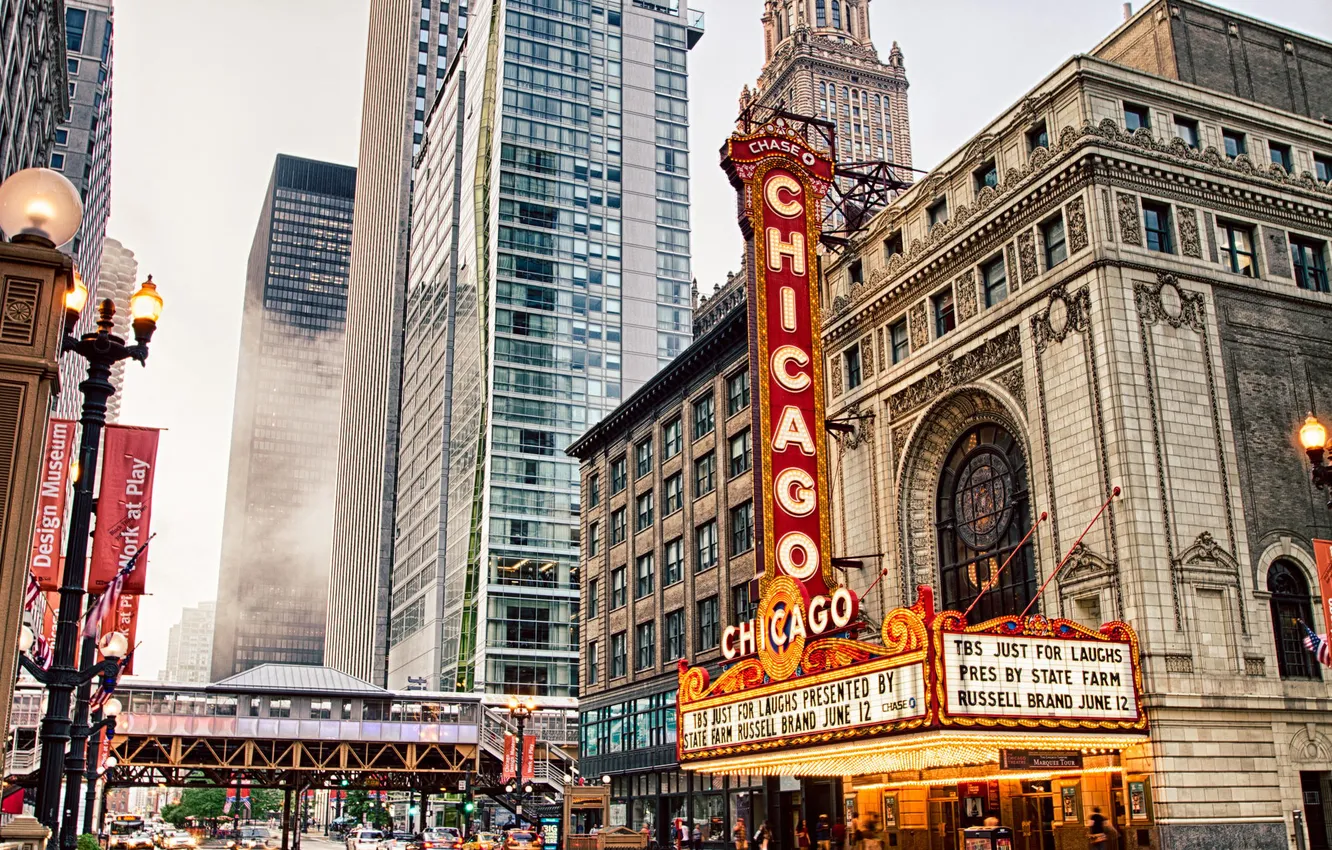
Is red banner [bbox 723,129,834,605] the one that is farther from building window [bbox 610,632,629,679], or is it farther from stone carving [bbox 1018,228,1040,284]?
building window [bbox 610,632,629,679]

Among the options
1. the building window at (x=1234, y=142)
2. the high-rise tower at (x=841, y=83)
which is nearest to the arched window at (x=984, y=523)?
the building window at (x=1234, y=142)

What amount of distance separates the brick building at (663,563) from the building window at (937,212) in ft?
45.7

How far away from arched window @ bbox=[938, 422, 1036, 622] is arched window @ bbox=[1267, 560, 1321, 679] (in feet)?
20.1

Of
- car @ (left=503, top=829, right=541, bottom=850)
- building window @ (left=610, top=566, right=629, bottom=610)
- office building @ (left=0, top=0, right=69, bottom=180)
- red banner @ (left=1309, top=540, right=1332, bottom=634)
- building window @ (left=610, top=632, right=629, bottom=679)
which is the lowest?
car @ (left=503, top=829, right=541, bottom=850)

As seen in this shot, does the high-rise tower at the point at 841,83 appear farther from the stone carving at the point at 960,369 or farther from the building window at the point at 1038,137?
the building window at the point at 1038,137

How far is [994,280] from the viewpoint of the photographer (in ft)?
120

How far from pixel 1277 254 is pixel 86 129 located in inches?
4087

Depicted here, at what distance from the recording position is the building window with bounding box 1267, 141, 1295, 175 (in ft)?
118

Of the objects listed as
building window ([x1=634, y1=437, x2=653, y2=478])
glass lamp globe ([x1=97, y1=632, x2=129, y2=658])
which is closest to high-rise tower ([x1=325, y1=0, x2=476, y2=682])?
building window ([x1=634, y1=437, x2=653, y2=478])

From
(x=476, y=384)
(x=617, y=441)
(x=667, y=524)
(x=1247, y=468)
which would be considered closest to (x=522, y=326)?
(x=476, y=384)

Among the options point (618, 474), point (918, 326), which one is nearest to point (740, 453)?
point (618, 474)

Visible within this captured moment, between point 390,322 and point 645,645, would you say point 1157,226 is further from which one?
point 390,322

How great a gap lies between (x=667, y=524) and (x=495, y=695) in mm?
51382

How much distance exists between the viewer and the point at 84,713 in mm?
20484
